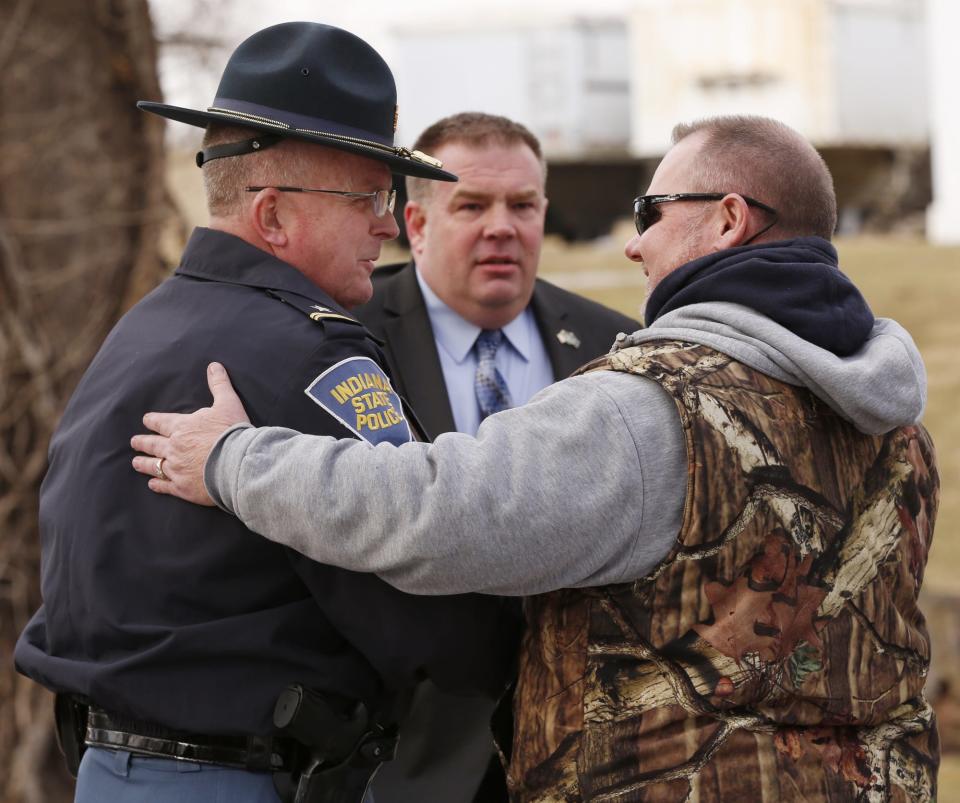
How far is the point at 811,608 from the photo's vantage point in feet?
7.31

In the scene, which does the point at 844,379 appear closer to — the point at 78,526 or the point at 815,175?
the point at 815,175

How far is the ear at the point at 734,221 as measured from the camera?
2426 mm

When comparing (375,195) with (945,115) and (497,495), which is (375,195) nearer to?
(497,495)

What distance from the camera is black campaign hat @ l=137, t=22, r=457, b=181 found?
2529mm

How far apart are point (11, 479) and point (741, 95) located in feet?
63.7

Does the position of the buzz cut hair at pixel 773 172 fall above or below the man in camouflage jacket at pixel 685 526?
above

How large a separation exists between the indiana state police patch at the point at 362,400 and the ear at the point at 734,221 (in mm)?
678

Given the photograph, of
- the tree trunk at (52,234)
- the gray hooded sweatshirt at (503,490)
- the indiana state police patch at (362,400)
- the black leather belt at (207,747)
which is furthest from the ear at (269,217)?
the tree trunk at (52,234)

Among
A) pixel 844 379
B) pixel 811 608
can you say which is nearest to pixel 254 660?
pixel 811 608

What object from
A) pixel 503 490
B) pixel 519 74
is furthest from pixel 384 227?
pixel 519 74

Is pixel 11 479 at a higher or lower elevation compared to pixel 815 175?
lower

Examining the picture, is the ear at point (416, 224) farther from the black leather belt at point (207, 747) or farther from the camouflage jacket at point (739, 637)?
the black leather belt at point (207, 747)

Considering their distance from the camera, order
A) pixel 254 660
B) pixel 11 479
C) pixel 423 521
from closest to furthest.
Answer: pixel 423 521
pixel 254 660
pixel 11 479

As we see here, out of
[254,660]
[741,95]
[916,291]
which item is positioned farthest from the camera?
[741,95]
